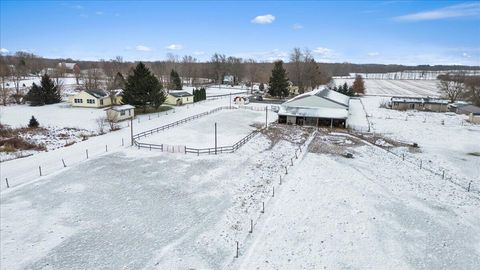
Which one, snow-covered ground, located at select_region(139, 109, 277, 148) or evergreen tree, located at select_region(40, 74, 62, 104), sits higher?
evergreen tree, located at select_region(40, 74, 62, 104)

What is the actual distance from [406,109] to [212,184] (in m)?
49.0

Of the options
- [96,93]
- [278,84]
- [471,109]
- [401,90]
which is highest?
[278,84]

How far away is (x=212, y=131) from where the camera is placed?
36812 millimetres

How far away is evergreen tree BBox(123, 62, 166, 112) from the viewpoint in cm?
4544

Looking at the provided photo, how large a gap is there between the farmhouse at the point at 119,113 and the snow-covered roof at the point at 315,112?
20276 mm

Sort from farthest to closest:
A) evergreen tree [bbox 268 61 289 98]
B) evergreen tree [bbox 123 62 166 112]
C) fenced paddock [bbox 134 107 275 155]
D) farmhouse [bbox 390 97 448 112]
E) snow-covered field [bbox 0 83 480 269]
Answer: evergreen tree [bbox 268 61 289 98] < farmhouse [bbox 390 97 448 112] < evergreen tree [bbox 123 62 166 112] < fenced paddock [bbox 134 107 275 155] < snow-covered field [bbox 0 83 480 269]

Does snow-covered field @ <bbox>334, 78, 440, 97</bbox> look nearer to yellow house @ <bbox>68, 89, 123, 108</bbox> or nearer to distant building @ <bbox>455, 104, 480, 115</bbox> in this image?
distant building @ <bbox>455, 104, 480, 115</bbox>

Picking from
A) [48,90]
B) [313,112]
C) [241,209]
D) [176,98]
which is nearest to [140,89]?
[176,98]

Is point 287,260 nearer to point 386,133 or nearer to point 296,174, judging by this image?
point 296,174

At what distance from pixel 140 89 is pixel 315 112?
80.7 ft

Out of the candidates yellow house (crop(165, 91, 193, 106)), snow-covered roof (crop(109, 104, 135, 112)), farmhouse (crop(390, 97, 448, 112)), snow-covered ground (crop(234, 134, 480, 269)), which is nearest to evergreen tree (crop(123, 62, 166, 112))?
snow-covered roof (crop(109, 104, 135, 112))

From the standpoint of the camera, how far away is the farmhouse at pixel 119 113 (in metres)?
40.4

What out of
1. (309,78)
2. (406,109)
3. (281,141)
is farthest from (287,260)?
(309,78)

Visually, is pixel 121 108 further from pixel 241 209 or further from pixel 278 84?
pixel 278 84
